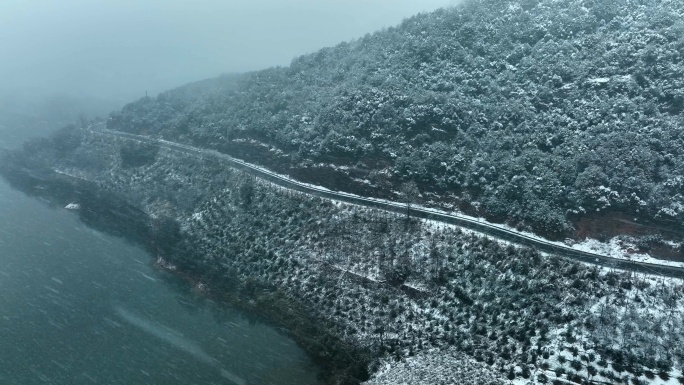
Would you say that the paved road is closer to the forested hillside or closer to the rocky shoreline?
the rocky shoreline

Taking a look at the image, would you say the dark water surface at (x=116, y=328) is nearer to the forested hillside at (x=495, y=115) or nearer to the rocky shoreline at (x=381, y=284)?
the rocky shoreline at (x=381, y=284)

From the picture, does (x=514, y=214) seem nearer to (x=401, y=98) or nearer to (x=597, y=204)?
(x=597, y=204)

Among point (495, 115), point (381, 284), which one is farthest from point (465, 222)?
point (495, 115)

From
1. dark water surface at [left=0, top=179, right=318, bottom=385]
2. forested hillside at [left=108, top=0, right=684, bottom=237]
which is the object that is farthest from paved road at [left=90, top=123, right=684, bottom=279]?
dark water surface at [left=0, top=179, right=318, bottom=385]

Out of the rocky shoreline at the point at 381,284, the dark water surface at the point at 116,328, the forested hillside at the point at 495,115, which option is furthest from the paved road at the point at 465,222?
the dark water surface at the point at 116,328

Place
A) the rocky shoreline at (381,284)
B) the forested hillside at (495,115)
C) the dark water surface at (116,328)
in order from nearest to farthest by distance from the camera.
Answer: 1. the rocky shoreline at (381,284)
2. the dark water surface at (116,328)
3. the forested hillside at (495,115)

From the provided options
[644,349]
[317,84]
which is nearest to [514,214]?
[644,349]
